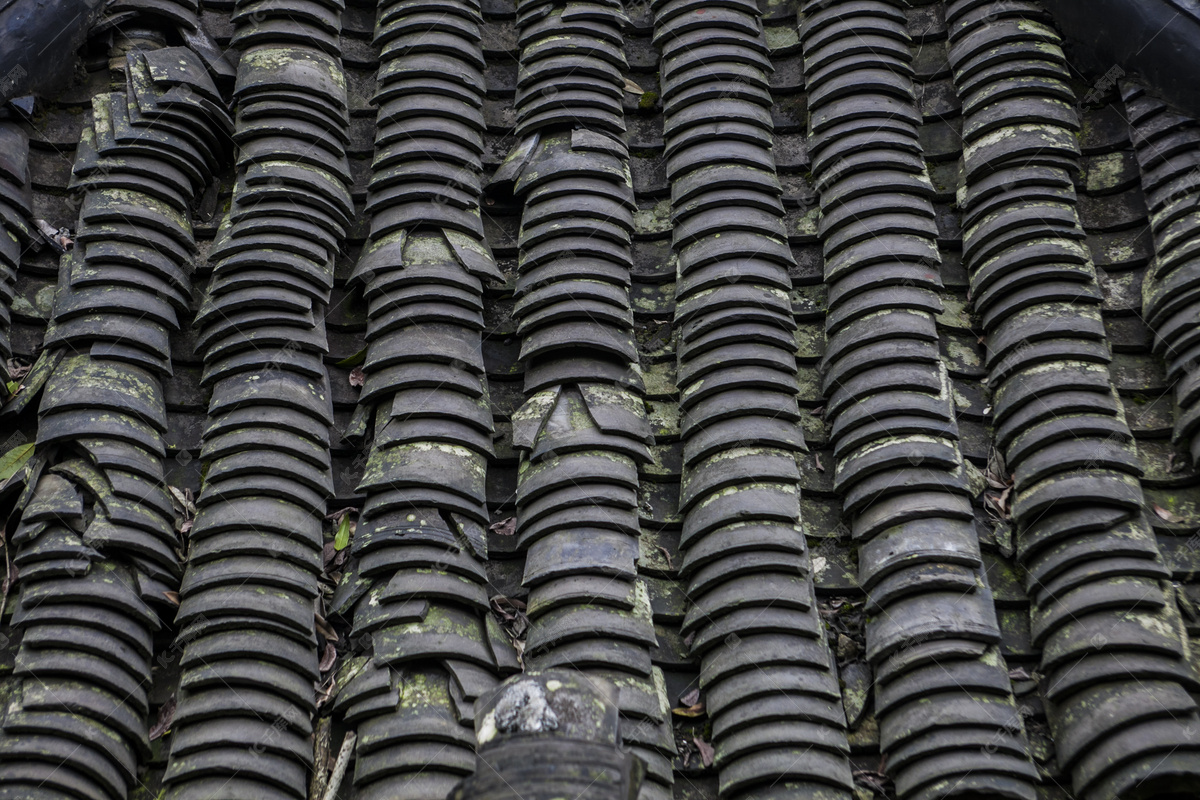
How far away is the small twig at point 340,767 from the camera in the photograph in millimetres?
3578

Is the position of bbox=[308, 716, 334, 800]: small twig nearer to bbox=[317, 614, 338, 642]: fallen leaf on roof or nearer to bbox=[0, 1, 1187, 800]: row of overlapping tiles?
bbox=[317, 614, 338, 642]: fallen leaf on roof

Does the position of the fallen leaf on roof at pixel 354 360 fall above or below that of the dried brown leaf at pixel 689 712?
above

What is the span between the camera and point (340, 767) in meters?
3.62

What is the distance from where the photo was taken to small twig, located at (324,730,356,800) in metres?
3.58

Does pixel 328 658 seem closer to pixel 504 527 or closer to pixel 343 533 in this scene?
pixel 343 533

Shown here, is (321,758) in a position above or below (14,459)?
below

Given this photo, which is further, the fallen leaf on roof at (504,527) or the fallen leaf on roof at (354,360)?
the fallen leaf on roof at (354,360)

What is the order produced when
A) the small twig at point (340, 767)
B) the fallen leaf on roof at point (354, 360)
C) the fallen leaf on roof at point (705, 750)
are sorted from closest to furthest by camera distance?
1. the small twig at point (340, 767)
2. the fallen leaf on roof at point (705, 750)
3. the fallen leaf on roof at point (354, 360)

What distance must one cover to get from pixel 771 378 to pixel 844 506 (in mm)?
559

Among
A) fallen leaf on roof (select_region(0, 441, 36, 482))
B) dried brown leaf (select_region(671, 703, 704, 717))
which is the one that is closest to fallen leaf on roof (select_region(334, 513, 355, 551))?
fallen leaf on roof (select_region(0, 441, 36, 482))

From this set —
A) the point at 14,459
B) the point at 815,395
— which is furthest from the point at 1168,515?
the point at 14,459

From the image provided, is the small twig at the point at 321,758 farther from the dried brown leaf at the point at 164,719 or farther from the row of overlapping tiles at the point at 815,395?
the row of overlapping tiles at the point at 815,395

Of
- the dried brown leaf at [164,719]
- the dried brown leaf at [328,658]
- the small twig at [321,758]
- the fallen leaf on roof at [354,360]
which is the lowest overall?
the dried brown leaf at [164,719]

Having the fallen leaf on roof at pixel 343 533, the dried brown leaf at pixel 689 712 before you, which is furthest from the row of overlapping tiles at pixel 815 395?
the dried brown leaf at pixel 689 712
